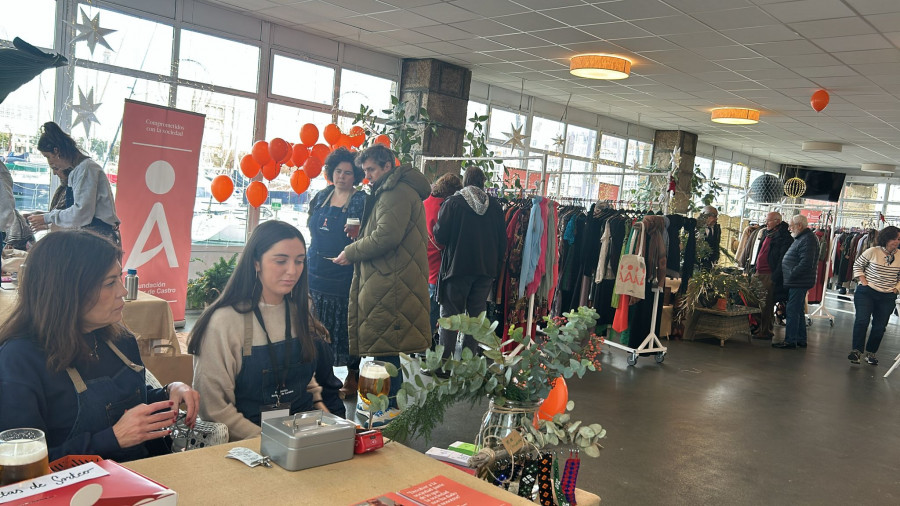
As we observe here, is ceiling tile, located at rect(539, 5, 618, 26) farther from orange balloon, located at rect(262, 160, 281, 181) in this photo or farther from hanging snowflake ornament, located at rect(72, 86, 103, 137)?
hanging snowflake ornament, located at rect(72, 86, 103, 137)

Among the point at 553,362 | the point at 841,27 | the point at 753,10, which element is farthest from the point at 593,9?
the point at 553,362

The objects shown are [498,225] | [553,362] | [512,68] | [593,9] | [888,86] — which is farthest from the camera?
[512,68]

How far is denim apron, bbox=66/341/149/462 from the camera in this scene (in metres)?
1.76

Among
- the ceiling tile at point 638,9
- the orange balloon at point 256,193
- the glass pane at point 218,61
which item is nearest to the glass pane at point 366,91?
the glass pane at point 218,61

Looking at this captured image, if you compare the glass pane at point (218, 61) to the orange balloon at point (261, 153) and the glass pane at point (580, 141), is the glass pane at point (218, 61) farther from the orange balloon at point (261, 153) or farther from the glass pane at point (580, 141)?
the glass pane at point (580, 141)

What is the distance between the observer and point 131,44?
671 cm

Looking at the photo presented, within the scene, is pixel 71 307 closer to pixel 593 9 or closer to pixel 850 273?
pixel 593 9

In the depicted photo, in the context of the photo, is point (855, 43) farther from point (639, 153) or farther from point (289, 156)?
point (639, 153)

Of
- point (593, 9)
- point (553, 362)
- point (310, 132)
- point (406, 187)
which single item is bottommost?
point (553, 362)

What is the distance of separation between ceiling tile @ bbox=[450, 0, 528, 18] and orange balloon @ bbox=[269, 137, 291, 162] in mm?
2033

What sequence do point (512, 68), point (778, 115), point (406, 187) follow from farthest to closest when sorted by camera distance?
point (778, 115) < point (512, 68) < point (406, 187)

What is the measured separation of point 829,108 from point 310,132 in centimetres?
730

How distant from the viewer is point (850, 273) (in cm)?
1332

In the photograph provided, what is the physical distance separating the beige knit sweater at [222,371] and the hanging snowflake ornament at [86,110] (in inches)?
209
